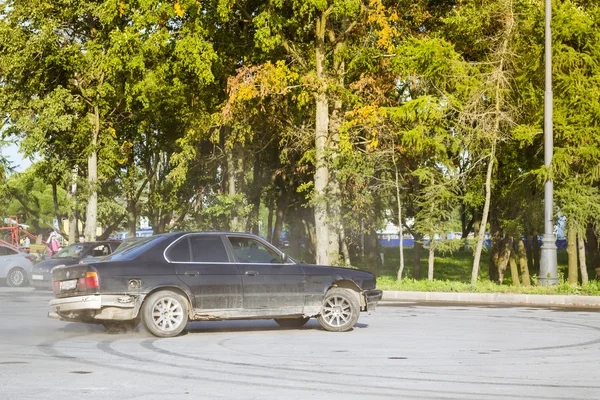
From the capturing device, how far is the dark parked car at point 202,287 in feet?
44.2

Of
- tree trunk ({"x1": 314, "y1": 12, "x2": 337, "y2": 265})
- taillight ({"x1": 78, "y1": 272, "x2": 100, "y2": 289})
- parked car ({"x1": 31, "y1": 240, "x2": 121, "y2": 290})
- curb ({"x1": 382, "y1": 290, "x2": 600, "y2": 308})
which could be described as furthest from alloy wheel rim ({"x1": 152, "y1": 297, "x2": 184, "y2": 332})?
tree trunk ({"x1": 314, "y1": 12, "x2": 337, "y2": 265})

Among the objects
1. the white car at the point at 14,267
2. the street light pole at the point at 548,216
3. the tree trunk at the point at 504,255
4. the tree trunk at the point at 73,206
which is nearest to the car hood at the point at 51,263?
the white car at the point at 14,267

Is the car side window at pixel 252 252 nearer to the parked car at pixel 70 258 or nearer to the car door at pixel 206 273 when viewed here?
the car door at pixel 206 273

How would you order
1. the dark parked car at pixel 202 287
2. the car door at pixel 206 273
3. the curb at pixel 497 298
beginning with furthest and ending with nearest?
the curb at pixel 497 298 < the car door at pixel 206 273 < the dark parked car at pixel 202 287

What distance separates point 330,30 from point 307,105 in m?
2.90

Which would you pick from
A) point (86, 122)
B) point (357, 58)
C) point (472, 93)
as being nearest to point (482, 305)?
point (472, 93)

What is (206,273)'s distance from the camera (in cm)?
1396

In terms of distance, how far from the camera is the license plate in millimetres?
13578

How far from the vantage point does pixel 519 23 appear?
28.2 metres

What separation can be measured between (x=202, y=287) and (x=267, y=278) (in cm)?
102

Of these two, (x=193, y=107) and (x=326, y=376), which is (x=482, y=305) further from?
(x=193, y=107)

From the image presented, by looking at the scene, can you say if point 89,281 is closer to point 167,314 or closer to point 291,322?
point 167,314

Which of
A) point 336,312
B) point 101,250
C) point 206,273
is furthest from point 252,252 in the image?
point 101,250

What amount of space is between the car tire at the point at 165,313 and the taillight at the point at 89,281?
2.46ft
